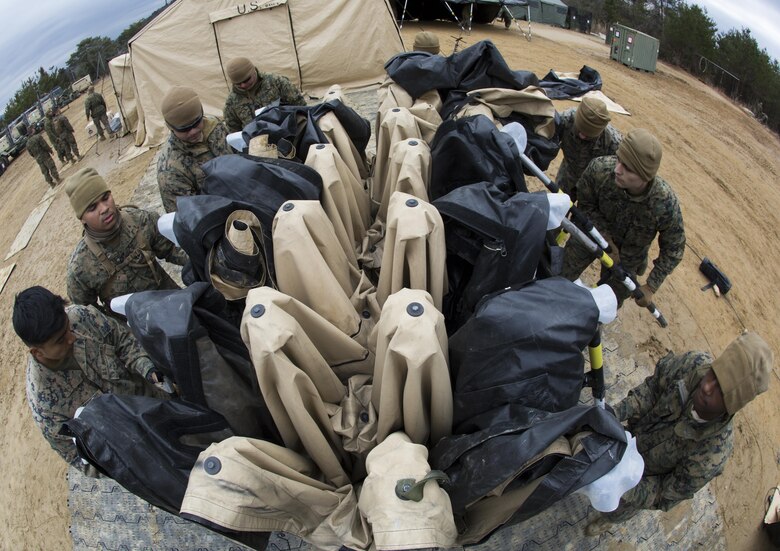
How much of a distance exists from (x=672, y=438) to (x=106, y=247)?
12.1 feet

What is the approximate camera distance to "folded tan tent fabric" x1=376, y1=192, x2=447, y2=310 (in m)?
2.08

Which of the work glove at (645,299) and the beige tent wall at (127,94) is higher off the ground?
the work glove at (645,299)

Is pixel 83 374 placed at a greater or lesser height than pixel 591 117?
lesser

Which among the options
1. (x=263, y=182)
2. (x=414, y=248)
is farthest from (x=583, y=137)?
(x=263, y=182)

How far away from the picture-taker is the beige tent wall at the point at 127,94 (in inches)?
346

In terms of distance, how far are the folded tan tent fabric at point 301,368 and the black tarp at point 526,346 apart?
0.56m

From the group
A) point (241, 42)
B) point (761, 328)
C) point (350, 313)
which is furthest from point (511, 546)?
point (241, 42)

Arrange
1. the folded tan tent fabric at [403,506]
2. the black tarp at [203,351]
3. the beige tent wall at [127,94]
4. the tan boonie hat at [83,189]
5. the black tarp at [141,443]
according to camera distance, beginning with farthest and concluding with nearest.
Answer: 1. the beige tent wall at [127,94]
2. the tan boonie hat at [83,189]
3. the black tarp at [203,351]
4. the black tarp at [141,443]
5. the folded tan tent fabric at [403,506]

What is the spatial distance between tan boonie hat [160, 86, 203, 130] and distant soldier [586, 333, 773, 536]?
12.2 feet

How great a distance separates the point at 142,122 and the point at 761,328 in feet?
32.3

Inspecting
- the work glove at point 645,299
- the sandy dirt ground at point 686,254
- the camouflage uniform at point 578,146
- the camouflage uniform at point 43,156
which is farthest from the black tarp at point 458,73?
the camouflage uniform at point 43,156

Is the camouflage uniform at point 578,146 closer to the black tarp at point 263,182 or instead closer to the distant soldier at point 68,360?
the black tarp at point 263,182

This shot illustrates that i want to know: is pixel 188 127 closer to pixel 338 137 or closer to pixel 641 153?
pixel 338 137

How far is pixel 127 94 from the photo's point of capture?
29.8ft
